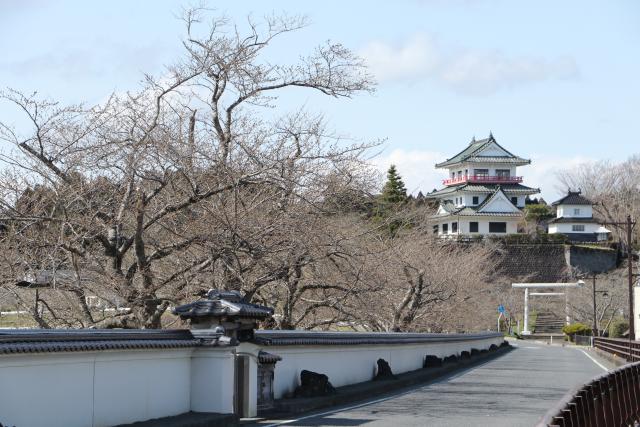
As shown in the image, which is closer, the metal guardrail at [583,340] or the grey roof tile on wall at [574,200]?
the metal guardrail at [583,340]

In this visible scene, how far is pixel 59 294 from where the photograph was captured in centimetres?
1950

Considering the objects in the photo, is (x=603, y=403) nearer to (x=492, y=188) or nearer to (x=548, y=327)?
(x=548, y=327)

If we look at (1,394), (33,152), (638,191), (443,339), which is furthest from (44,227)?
(638,191)

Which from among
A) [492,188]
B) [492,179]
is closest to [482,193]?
[492,188]

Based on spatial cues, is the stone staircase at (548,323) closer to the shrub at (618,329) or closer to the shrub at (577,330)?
the shrub at (618,329)

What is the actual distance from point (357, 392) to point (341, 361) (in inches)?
59.2

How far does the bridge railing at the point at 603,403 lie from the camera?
725 cm

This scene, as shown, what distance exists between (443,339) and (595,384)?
23616mm

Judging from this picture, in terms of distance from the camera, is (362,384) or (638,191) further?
(638,191)

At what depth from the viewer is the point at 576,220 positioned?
115 m

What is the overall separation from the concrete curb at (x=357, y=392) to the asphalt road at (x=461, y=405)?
1.13 ft

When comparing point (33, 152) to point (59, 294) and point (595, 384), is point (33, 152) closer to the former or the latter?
point (59, 294)

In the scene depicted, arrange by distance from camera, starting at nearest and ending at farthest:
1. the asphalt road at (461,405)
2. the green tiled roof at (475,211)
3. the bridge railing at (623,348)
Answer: the asphalt road at (461,405) → the bridge railing at (623,348) → the green tiled roof at (475,211)

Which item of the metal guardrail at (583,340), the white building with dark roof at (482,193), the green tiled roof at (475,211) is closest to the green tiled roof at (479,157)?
the white building with dark roof at (482,193)
